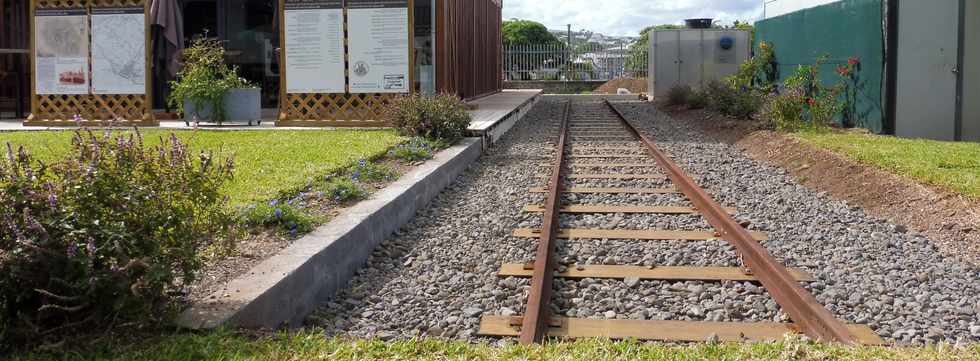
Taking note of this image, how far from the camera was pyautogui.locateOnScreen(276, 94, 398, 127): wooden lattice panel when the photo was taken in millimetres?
14273

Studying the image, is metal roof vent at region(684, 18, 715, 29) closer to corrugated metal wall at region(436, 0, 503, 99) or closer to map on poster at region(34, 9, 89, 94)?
corrugated metal wall at region(436, 0, 503, 99)

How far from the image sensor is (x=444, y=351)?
367cm

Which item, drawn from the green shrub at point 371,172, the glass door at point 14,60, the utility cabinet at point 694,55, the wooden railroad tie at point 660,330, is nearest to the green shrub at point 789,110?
the green shrub at point 371,172

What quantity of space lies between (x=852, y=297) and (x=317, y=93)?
10638 millimetres

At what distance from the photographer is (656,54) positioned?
92.3 ft

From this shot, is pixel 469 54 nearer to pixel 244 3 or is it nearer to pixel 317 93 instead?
pixel 244 3

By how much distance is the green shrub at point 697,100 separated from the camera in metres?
21.1

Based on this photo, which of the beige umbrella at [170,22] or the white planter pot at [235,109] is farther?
the beige umbrella at [170,22]

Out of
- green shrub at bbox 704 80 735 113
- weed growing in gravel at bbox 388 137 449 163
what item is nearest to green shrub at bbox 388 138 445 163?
weed growing in gravel at bbox 388 137 449 163

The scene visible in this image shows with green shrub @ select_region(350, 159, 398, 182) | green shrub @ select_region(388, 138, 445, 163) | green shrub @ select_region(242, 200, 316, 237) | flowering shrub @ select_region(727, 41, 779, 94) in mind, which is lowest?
green shrub @ select_region(242, 200, 316, 237)

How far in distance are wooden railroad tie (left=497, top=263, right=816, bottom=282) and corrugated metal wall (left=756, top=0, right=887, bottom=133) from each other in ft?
28.0

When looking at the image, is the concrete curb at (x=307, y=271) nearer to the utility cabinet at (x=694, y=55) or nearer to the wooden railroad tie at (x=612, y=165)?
the wooden railroad tie at (x=612, y=165)

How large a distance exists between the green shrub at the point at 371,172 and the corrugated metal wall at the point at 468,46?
6.50 meters

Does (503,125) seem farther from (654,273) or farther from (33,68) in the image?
(654,273)
